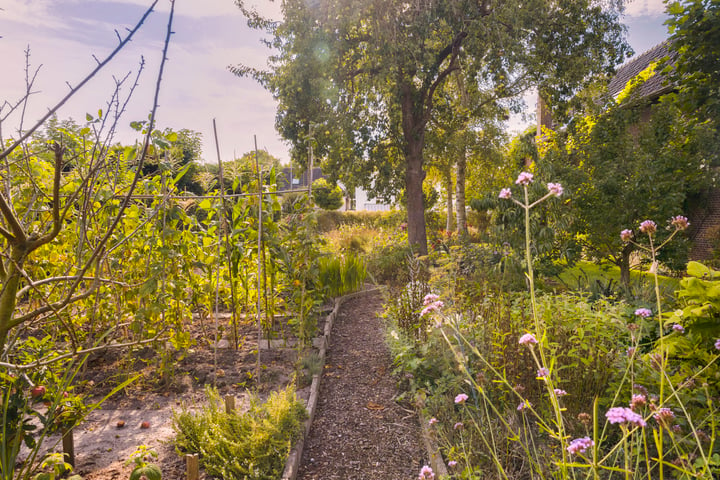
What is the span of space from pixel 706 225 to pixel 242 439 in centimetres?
1207

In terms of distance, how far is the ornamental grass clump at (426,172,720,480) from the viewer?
1.52 metres

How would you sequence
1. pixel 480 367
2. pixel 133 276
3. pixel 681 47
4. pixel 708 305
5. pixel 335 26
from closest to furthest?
pixel 708 305 → pixel 480 367 → pixel 133 276 → pixel 681 47 → pixel 335 26

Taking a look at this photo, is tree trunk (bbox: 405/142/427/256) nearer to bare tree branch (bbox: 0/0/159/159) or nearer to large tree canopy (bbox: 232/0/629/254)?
large tree canopy (bbox: 232/0/629/254)

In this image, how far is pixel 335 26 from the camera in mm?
8383

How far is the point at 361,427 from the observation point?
3.01m

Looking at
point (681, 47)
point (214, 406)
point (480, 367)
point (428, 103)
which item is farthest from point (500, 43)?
point (214, 406)

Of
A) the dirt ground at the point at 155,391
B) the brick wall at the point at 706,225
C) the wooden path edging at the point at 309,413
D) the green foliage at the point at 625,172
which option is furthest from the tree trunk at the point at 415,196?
the brick wall at the point at 706,225

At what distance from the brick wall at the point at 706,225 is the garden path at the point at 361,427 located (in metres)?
9.65

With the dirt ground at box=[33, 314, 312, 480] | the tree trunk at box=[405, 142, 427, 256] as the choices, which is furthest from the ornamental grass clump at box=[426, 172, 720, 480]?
the tree trunk at box=[405, 142, 427, 256]

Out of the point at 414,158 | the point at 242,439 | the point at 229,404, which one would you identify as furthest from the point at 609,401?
the point at 414,158

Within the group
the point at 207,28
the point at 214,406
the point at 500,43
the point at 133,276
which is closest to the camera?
the point at 207,28

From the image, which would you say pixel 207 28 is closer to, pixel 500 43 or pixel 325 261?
pixel 325 261

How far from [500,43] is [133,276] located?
7.55 m

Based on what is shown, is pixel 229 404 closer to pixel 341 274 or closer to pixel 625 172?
pixel 341 274
